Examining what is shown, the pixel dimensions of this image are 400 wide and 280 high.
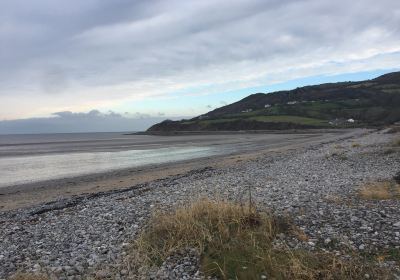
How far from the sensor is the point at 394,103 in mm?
184500

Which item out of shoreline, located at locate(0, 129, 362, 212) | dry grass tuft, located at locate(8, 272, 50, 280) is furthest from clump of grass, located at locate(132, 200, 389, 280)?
shoreline, located at locate(0, 129, 362, 212)

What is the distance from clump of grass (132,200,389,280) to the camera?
24.7 feet

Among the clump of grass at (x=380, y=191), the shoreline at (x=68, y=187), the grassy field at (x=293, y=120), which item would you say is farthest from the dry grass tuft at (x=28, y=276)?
the grassy field at (x=293, y=120)

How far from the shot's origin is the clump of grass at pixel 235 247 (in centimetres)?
753

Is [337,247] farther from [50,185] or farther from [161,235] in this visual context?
[50,185]

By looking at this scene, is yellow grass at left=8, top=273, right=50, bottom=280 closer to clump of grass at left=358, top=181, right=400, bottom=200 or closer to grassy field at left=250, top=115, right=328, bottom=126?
clump of grass at left=358, top=181, right=400, bottom=200

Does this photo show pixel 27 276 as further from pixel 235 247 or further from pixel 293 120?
pixel 293 120

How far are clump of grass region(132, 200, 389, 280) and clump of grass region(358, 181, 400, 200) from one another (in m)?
4.76

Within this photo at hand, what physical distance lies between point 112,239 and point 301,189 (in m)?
8.57

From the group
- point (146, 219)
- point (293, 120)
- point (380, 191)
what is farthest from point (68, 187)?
point (293, 120)

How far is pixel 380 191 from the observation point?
14.2 meters

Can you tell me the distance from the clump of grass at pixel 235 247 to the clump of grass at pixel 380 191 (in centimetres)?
476

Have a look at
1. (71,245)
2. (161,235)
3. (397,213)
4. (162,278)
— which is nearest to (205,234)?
(161,235)

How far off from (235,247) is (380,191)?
759 centimetres
